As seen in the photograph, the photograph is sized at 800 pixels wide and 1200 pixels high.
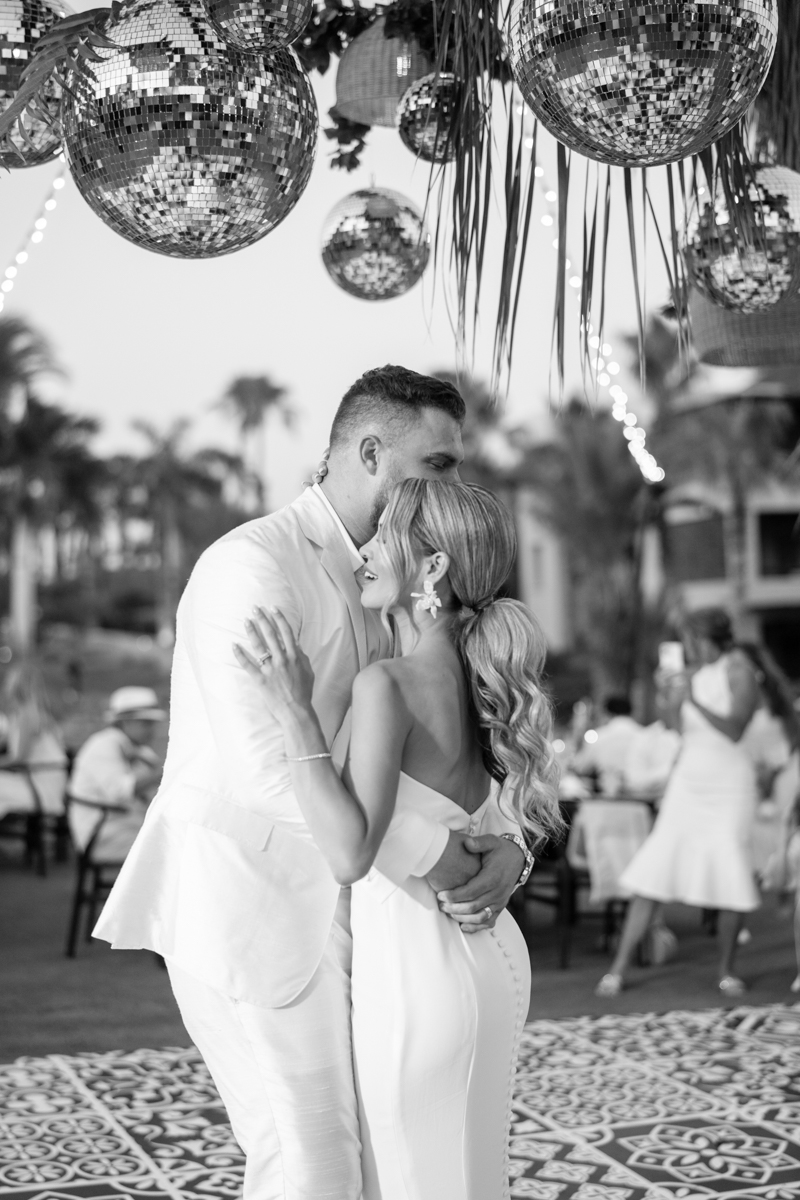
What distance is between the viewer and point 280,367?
45375mm

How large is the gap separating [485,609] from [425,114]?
1.57 metres

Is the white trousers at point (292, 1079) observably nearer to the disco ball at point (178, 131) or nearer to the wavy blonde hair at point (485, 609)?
the wavy blonde hair at point (485, 609)

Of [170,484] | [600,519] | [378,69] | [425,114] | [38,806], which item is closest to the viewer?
[425,114]

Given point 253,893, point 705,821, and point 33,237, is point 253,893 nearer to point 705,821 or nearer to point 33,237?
point 33,237

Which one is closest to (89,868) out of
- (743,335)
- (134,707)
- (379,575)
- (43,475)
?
(134,707)

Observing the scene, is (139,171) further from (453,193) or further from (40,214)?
(40,214)

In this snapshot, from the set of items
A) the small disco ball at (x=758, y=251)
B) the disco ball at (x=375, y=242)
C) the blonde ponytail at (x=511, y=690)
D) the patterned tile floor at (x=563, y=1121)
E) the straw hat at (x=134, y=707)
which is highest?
the disco ball at (x=375, y=242)

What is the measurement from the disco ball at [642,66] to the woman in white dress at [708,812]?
4.90m

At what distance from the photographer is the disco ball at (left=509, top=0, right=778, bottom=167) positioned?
2.21 meters

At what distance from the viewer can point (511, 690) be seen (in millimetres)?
2396

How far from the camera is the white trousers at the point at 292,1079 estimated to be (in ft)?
7.82

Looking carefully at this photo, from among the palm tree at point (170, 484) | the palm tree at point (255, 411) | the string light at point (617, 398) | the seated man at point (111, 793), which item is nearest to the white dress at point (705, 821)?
the string light at point (617, 398)

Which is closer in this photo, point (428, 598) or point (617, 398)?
point (428, 598)

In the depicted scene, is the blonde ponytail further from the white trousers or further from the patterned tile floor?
the patterned tile floor
